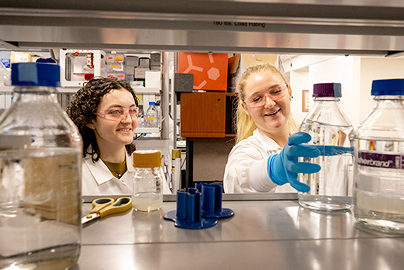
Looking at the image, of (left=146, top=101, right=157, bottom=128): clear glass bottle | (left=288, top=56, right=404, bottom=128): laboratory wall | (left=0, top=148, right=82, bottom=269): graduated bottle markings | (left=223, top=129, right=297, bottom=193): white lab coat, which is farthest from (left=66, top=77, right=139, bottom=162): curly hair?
(left=288, top=56, right=404, bottom=128): laboratory wall

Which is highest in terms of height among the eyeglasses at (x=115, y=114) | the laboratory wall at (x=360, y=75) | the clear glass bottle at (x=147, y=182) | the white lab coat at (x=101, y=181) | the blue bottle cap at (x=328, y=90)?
the laboratory wall at (x=360, y=75)

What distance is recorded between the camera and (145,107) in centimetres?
272

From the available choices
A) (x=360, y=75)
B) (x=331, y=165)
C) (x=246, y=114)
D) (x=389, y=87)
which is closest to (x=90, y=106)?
(x=246, y=114)

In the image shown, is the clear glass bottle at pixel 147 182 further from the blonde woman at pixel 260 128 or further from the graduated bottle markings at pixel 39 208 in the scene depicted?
the blonde woman at pixel 260 128

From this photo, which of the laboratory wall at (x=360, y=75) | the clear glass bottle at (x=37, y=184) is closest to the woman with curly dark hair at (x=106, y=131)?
A: the clear glass bottle at (x=37, y=184)

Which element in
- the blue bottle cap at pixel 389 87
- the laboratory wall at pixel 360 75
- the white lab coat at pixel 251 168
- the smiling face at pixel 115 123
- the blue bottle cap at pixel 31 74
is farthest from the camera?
the laboratory wall at pixel 360 75

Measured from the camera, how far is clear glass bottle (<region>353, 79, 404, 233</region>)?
0.57 metres

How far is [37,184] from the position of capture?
1.46ft

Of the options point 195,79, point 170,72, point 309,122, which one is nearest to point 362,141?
point 309,122

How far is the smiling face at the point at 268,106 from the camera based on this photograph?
1.50 metres

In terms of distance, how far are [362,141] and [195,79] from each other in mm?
2125

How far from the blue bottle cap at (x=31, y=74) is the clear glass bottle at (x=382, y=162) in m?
0.57

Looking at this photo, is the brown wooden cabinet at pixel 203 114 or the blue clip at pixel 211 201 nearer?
the blue clip at pixel 211 201

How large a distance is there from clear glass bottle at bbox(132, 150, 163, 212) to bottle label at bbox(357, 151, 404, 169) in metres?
A: 0.42
